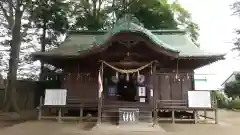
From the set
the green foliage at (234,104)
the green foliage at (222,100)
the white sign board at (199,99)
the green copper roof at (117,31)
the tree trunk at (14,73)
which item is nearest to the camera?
the green copper roof at (117,31)

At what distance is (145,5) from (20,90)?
1476cm

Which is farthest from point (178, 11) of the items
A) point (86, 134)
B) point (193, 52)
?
point (86, 134)

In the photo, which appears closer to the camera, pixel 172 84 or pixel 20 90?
pixel 172 84

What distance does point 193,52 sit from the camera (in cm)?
1407

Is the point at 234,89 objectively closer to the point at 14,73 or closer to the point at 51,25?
the point at 51,25

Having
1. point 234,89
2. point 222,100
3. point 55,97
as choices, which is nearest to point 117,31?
point 55,97

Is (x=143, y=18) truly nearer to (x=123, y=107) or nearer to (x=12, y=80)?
(x=12, y=80)

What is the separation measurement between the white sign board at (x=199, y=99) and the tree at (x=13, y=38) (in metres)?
11.8

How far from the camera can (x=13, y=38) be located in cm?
1792

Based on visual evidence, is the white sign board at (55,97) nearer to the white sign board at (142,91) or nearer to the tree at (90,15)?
the white sign board at (142,91)

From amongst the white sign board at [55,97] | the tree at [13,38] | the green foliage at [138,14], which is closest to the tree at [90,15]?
the green foliage at [138,14]

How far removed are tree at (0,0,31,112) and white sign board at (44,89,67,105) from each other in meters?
5.78

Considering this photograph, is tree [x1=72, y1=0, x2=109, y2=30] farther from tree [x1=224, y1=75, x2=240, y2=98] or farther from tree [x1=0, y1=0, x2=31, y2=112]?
tree [x1=224, y1=75, x2=240, y2=98]

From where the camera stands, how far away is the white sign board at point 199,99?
12.5 metres
